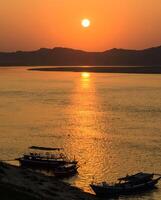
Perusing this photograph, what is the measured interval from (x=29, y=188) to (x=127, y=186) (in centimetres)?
1483

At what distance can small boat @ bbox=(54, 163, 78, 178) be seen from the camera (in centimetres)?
5267

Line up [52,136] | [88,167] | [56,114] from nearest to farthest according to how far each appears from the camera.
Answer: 1. [88,167]
2. [52,136]
3. [56,114]

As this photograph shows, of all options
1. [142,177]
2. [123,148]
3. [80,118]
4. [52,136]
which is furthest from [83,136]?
[142,177]

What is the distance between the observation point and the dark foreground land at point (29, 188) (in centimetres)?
2923

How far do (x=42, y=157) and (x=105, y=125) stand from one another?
32.8 meters

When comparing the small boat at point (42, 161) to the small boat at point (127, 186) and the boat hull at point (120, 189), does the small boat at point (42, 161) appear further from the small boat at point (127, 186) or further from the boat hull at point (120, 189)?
the boat hull at point (120, 189)

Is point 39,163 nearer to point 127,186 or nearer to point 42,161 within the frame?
point 42,161

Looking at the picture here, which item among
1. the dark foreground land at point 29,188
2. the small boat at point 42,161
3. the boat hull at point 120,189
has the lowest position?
the boat hull at point 120,189

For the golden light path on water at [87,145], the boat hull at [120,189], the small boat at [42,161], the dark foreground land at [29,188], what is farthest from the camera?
the small boat at [42,161]

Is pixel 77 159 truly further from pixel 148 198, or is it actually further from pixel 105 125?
pixel 105 125

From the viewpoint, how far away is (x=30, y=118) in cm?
9531

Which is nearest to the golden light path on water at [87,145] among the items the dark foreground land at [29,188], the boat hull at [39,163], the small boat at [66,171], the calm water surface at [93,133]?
the calm water surface at [93,133]

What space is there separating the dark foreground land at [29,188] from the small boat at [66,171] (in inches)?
433

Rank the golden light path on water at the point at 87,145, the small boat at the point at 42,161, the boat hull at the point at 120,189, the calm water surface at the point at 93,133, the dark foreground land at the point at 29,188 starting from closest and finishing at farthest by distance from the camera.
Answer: the dark foreground land at the point at 29,188
the boat hull at the point at 120,189
the golden light path on water at the point at 87,145
the small boat at the point at 42,161
the calm water surface at the point at 93,133
